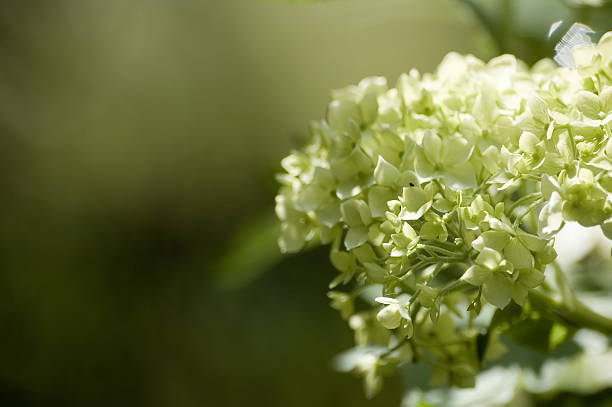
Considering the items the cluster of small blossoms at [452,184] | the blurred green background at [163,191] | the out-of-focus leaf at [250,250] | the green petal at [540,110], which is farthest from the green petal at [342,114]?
the blurred green background at [163,191]

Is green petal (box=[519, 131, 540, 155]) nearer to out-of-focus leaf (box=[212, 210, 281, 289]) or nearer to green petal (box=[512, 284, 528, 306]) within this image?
green petal (box=[512, 284, 528, 306])

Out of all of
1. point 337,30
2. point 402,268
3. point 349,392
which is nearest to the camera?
point 402,268

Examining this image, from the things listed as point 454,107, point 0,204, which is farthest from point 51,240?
point 454,107

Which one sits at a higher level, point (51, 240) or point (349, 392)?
point (51, 240)

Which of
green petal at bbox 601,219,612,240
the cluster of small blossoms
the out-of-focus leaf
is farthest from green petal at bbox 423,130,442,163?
the out-of-focus leaf

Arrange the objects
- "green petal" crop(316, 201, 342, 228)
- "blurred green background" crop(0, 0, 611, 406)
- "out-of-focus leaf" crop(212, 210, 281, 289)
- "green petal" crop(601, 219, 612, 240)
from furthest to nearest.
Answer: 1. "blurred green background" crop(0, 0, 611, 406)
2. "out-of-focus leaf" crop(212, 210, 281, 289)
3. "green petal" crop(316, 201, 342, 228)
4. "green petal" crop(601, 219, 612, 240)

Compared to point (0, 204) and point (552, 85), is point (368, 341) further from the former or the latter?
point (0, 204)

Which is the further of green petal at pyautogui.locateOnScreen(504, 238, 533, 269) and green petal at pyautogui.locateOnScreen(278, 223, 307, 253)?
green petal at pyautogui.locateOnScreen(278, 223, 307, 253)

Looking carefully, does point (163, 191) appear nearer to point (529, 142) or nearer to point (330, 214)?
point (330, 214)
